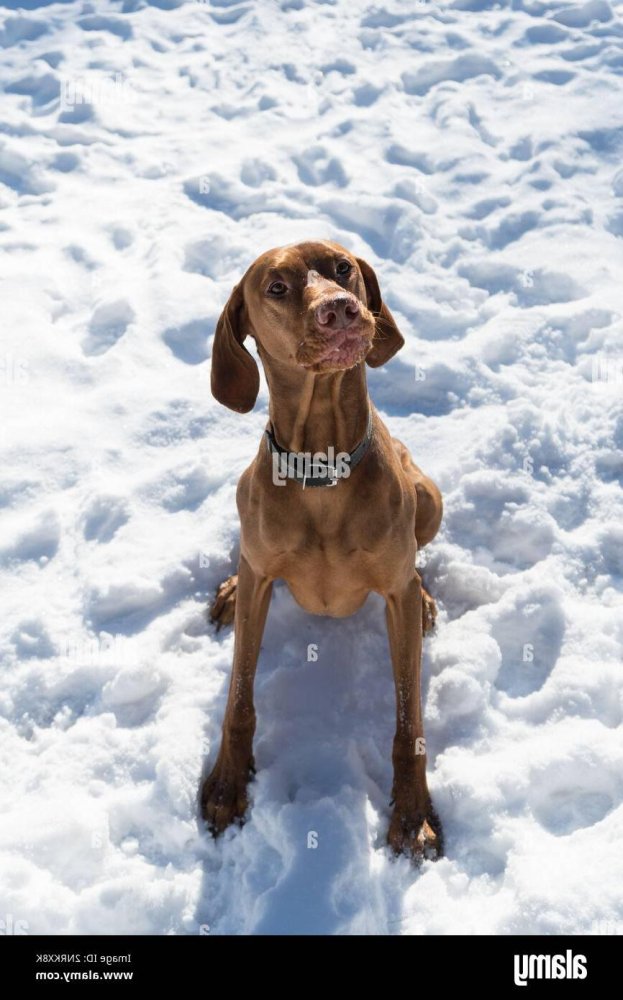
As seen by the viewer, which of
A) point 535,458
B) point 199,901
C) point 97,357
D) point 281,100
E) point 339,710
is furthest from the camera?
point 281,100

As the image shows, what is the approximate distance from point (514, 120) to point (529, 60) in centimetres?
118

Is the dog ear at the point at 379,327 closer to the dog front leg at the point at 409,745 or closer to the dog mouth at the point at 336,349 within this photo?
the dog mouth at the point at 336,349

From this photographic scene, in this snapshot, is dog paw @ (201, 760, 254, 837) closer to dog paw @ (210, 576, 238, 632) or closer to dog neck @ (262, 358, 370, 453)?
dog paw @ (210, 576, 238, 632)

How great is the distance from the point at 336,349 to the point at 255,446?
2.04 metres

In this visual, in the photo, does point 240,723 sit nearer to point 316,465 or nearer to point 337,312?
point 316,465

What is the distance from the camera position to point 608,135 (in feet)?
21.8

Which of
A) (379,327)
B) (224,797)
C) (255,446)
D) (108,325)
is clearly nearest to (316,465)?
(379,327)

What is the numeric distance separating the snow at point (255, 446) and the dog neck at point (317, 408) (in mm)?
1098

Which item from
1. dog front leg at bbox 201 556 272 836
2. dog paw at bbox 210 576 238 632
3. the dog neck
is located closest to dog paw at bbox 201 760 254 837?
dog front leg at bbox 201 556 272 836

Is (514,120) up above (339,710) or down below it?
above

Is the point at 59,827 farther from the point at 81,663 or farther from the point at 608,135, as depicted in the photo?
the point at 608,135

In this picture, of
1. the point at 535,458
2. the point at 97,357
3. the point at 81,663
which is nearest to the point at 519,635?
the point at 535,458

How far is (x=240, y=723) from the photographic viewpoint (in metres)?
3.00

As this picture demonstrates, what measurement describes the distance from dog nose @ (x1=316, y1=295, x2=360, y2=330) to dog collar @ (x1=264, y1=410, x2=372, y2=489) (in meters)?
0.53
